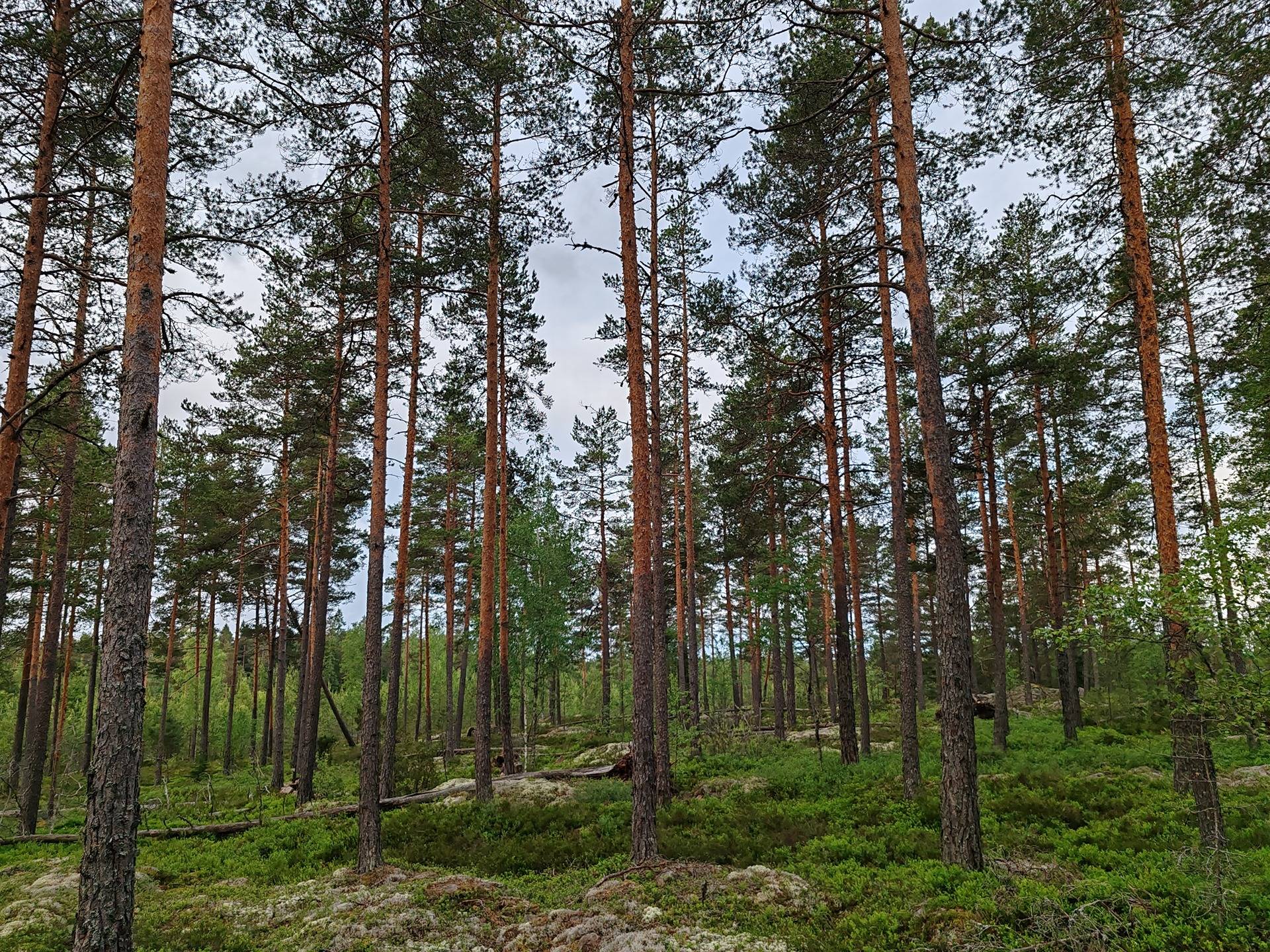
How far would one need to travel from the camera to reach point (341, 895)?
8570 mm

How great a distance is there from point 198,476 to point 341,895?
2190cm

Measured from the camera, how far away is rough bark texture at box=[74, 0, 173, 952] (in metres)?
4.85

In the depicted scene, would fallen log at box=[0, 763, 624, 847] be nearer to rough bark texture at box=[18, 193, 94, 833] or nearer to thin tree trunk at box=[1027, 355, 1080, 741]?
rough bark texture at box=[18, 193, 94, 833]

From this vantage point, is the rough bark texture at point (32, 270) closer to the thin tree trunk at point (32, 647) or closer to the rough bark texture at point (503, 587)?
the rough bark texture at point (503, 587)

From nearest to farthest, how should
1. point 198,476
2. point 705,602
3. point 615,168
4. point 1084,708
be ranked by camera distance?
point 615,168, point 198,476, point 1084,708, point 705,602

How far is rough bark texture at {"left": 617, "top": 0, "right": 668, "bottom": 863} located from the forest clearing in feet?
0.26

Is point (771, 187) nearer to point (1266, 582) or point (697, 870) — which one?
point (1266, 582)

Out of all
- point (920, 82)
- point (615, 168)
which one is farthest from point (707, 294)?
point (920, 82)

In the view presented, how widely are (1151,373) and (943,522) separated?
532cm

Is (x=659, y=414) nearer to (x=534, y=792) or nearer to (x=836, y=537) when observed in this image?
(x=836, y=537)

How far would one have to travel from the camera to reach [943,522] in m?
7.62

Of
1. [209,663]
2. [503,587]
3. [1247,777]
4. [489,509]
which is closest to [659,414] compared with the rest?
[489,509]

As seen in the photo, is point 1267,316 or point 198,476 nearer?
point 1267,316

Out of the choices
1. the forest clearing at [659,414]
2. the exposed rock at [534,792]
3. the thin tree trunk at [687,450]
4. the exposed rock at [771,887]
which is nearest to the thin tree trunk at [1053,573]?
the forest clearing at [659,414]
